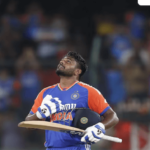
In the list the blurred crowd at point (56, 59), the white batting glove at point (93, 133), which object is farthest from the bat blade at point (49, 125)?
A: the blurred crowd at point (56, 59)

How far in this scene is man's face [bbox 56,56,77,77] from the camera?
3977 millimetres

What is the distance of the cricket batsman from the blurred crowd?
3.49 m

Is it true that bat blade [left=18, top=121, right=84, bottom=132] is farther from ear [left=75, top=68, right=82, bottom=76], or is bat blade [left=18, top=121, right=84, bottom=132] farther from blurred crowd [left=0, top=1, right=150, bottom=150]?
blurred crowd [left=0, top=1, right=150, bottom=150]

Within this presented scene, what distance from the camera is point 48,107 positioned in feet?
12.3

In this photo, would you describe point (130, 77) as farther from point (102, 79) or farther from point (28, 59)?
point (28, 59)

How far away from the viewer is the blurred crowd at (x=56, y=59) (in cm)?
747

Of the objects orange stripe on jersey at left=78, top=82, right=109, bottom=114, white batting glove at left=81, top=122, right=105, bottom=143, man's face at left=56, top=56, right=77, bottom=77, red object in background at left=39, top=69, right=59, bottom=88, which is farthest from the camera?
red object in background at left=39, top=69, right=59, bottom=88

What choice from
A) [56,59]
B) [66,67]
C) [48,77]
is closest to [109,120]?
[66,67]

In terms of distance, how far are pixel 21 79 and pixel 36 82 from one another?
1.07ft

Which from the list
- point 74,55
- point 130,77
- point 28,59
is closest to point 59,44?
point 28,59

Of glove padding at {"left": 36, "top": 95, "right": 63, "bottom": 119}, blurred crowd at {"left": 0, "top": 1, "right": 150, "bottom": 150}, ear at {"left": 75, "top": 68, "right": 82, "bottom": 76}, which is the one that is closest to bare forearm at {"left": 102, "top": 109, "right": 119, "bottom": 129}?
glove padding at {"left": 36, "top": 95, "right": 63, "bottom": 119}

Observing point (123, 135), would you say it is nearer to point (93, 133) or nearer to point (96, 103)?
point (96, 103)

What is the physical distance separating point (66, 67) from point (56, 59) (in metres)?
4.42

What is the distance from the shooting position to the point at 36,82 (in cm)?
783
